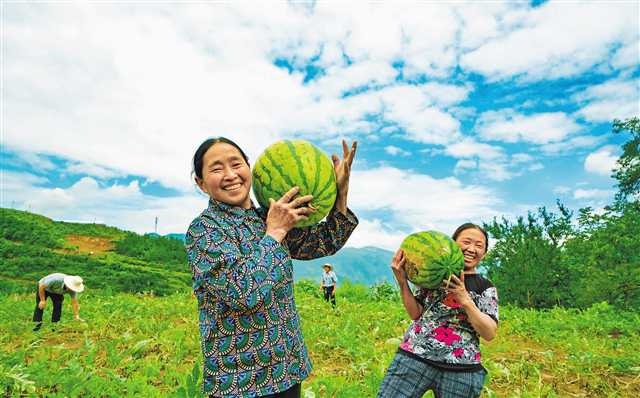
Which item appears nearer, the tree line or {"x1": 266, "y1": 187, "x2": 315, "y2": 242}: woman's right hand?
{"x1": 266, "y1": 187, "x2": 315, "y2": 242}: woman's right hand

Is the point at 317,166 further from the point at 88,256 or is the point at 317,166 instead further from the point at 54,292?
the point at 88,256

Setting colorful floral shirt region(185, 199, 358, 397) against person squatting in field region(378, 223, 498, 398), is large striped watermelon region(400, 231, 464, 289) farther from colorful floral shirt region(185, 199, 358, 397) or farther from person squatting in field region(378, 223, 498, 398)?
colorful floral shirt region(185, 199, 358, 397)

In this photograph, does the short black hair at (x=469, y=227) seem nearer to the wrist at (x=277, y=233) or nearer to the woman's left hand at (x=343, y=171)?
the woman's left hand at (x=343, y=171)

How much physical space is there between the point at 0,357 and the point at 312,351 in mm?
3852

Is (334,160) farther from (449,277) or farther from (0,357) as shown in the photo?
(0,357)

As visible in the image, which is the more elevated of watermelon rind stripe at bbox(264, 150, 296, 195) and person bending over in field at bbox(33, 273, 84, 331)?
watermelon rind stripe at bbox(264, 150, 296, 195)

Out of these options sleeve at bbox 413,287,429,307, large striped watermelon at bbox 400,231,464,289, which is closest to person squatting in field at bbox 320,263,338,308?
sleeve at bbox 413,287,429,307

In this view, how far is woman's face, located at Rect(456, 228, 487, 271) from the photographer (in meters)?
3.10

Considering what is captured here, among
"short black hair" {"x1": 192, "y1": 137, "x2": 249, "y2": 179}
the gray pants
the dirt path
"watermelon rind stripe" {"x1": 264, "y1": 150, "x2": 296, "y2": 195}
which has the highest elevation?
the dirt path

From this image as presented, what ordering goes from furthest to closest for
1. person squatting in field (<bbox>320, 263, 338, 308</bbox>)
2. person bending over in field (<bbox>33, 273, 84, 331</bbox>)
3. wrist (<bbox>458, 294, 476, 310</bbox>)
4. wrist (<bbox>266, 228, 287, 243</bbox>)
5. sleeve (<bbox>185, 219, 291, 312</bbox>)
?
person squatting in field (<bbox>320, 263, 338, 308</bbox>)
person bending over in field (<bbox>33, 273, 84, 331</bbox>)
wrist (<bbox>458, 294, 476, 310</bbox>)
wrist (<bbox>266, 228, 287, 243</bbox>)
sleeve (<bbox>185, 219, 291, 312</bbox>)

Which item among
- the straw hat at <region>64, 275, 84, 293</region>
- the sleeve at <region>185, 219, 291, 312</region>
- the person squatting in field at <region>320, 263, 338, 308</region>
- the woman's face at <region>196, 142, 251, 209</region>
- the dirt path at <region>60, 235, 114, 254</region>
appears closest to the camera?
the sleeve at <region>185, 219, 291, 312</region>

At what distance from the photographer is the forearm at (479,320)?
2758mm

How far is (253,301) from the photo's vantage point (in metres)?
1.81

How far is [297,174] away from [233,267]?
560mm
